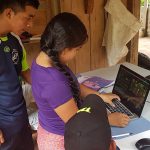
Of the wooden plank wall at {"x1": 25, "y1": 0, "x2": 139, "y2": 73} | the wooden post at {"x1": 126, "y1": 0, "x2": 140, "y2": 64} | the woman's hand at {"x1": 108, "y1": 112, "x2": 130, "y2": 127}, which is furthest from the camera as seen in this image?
the wooden post at {"x1": 126, "y1": 0, "x2": 140, "y2": 64}

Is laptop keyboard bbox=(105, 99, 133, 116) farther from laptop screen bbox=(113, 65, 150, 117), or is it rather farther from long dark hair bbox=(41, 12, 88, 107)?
long dark hair bbox=(41, 12, 88, 107)

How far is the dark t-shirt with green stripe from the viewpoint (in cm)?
149

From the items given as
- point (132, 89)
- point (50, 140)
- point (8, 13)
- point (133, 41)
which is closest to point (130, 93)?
point (132, 89)

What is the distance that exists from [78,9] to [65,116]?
5.79 feet

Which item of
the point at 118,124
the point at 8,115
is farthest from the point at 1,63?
the point at 118,124

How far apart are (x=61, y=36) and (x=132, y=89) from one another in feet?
2.04

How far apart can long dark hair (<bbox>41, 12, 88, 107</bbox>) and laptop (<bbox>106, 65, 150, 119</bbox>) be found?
478 millimetres

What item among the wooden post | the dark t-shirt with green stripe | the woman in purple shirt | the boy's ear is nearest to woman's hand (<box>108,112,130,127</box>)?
the woman in purple shirt

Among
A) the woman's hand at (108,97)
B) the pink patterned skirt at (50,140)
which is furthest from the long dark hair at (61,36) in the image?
the woman's hand at (108,97)

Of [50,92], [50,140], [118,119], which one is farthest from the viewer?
[118,119]

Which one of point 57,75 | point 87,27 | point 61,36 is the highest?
point 61,36

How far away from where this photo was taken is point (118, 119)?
141cm

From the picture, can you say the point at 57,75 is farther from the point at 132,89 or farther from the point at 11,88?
the point at 132,89

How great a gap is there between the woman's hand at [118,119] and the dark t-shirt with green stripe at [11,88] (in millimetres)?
526
